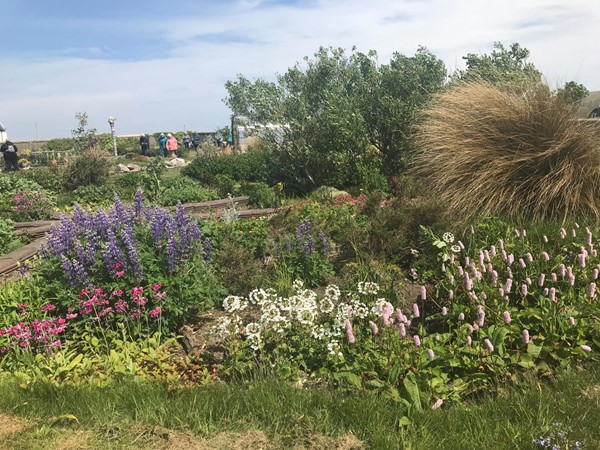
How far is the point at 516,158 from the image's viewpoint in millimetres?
6113

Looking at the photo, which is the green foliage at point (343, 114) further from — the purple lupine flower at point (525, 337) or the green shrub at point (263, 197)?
the purple lupine flower at point (525, 337)

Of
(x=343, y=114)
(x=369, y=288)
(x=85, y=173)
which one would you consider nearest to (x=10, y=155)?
(x=85, y=173)

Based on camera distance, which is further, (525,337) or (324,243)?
(324,243)

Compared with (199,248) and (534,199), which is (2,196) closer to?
(199,248)

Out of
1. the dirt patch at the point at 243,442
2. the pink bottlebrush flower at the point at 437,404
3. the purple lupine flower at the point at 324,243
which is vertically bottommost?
the dirt patch at the point at 243,442

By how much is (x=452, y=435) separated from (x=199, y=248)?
272 centimetres

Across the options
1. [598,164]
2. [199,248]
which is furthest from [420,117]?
[199,248]

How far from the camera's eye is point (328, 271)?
4.98 metres

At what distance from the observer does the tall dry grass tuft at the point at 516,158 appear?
5738 millimetres

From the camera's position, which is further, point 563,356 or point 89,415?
point 563,356

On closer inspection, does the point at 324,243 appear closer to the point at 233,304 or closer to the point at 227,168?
the point at 233,304

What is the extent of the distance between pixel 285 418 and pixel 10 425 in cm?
155

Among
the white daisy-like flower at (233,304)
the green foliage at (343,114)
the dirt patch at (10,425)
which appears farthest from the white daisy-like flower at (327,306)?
the green foliage at (343,114)

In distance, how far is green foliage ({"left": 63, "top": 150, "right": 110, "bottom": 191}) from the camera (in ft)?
49.3
